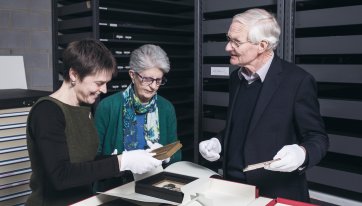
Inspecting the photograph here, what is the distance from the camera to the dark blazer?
5.28ft

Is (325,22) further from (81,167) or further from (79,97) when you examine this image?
(81,167)

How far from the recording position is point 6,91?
2.58m

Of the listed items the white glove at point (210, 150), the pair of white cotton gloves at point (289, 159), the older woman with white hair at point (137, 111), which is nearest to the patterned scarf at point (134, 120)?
the older woman with white hair at point (137, 111)

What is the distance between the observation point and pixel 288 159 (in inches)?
53.1

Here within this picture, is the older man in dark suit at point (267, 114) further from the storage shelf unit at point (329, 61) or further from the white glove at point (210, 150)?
the storage shelf unit at point (329, 61)

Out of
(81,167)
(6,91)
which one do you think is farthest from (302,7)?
(6,91)

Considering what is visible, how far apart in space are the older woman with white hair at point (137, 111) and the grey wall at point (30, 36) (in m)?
1.16

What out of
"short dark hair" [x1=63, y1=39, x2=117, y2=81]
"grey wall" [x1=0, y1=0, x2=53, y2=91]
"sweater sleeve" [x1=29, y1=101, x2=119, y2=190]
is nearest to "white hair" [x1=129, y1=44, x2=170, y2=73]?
"short dark hair" [x1=63, y1=39, x2=117, y2=81]

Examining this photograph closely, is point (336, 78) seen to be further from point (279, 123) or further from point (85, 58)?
point (85, 58)

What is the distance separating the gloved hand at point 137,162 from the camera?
1330 millimetres

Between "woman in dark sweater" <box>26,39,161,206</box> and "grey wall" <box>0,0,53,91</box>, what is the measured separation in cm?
159

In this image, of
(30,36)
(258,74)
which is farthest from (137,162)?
(30,36)

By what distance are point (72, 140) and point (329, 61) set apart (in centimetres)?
175

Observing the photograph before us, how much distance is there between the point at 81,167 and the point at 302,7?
1786 mm
